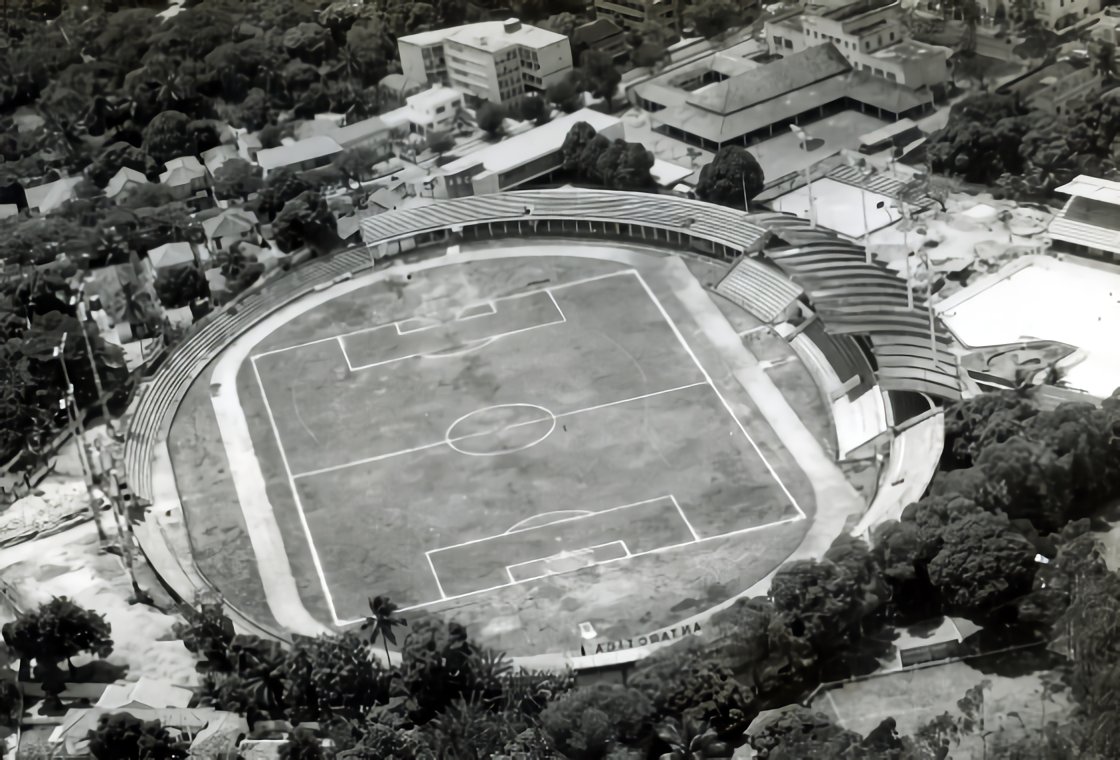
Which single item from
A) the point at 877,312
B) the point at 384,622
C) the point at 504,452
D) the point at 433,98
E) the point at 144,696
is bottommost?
the point at 504,452

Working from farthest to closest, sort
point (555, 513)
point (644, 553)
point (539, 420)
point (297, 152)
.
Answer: point (297, 152), point (539, 420), point (555, 513), point (644, 553)

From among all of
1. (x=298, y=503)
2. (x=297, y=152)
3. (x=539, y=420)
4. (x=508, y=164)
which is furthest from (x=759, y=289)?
(x=297, y=152)

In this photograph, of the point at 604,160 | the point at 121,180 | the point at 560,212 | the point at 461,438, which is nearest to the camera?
the point at 461,438

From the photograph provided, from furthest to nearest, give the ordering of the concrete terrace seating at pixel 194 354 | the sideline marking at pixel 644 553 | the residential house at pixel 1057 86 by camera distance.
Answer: the residential house at pixel 1057 86 < the concrete terrace seating at pixel 194 354 < the sideline marking at pixel 644 553

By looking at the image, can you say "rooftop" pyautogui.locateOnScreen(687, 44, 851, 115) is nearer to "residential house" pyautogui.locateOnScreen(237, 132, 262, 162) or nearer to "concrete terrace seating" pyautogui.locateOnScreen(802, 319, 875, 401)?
"concrete terrace seating" pyautogui.locateOnScreen(802, 319, 875, 401)

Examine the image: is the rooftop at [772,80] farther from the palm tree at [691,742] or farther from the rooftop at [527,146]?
the palm tree at [691,742]

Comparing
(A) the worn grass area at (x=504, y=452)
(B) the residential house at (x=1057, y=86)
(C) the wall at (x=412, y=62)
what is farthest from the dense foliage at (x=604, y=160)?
(B) the residential house at (x=1057, y=86)

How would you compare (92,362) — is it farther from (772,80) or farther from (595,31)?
(595,31)
